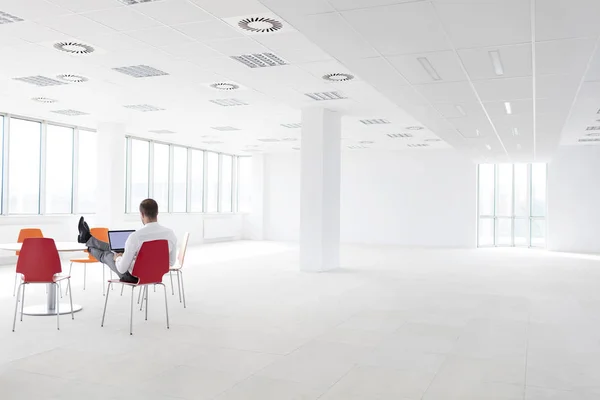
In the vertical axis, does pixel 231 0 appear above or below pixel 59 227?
above

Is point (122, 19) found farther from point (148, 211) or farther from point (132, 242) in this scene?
point (132, 242)

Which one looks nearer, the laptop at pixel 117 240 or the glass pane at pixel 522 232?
the laptop at pixel 117 240

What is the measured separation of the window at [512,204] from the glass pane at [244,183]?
29.4ft

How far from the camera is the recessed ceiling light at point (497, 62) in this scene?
668 centimetres

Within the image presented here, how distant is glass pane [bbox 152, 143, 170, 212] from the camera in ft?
60.6

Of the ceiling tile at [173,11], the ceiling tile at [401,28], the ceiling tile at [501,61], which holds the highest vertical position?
the ceiling tile at [173,11]

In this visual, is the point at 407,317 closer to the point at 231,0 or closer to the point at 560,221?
the point at 231,0

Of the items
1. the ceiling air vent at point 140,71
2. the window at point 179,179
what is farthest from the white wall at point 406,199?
the ceiling air vent at point 140,71

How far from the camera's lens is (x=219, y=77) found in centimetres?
904

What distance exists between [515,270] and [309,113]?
18.6 feet

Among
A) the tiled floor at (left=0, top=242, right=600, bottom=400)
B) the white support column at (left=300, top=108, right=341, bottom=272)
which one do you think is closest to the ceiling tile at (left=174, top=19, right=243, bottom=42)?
the tiled floor at (left=0, top=242, right=600, bottom=400)

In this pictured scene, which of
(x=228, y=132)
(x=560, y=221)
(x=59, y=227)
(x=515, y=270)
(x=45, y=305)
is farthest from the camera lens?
(x=560, y=221)

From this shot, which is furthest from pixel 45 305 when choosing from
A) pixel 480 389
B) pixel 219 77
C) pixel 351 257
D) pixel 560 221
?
pixel 560 221

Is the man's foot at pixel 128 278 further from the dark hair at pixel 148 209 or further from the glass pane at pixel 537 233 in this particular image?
the glass pane at pixel 537 233
